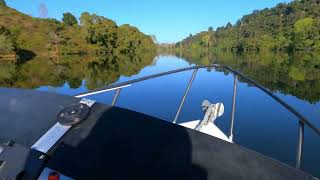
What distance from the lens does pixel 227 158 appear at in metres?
1.59

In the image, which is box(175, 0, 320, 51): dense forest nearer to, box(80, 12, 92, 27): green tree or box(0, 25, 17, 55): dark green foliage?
box(80, 12, 92, 27): green tree

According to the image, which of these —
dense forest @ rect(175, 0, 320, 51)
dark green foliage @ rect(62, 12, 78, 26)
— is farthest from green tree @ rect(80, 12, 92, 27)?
dense forest @ rect(175, 0, 320, 51)

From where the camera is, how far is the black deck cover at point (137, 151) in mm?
A: 1531

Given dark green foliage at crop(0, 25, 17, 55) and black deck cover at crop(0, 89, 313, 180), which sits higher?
black deck cover at crop(0, 89, 313, 180)

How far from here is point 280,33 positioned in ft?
317

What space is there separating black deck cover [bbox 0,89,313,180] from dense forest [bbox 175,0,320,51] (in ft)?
277

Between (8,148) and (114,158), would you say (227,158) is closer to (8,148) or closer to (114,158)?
(114,158)

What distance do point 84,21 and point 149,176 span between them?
7443 centimetres

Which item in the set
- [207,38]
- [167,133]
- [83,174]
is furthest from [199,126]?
[207,38]

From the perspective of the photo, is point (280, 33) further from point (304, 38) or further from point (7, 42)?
point (7, 42)

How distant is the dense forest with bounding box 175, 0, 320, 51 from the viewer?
269ft

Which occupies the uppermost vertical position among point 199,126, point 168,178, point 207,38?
point 168,178

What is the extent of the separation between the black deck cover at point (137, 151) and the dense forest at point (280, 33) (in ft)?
277

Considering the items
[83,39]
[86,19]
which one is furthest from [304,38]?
[83,39]
